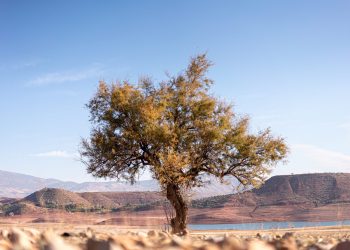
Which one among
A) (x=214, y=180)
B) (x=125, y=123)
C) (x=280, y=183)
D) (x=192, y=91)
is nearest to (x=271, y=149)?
(x=214, y=180)

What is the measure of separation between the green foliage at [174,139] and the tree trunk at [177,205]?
0.44m

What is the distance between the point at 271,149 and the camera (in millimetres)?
25016

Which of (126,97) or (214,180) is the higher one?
(126,97)

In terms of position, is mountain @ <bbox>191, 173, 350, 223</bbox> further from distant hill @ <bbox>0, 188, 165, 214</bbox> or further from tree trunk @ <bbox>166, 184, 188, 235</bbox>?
tree trunk @ <bbox>166, 184, 188, 235</bbox>

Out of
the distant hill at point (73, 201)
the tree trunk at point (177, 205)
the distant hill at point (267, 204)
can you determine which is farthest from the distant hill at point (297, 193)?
the tree trunk at point (177, 205)

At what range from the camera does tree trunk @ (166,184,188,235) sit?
25031 millimetres

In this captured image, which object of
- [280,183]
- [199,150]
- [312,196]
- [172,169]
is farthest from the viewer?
[280,183]

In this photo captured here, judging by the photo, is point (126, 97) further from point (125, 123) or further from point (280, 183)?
point (280, 183)

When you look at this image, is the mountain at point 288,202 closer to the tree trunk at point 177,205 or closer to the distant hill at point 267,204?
the distant hill at point 267,204

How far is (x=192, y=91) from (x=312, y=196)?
119m

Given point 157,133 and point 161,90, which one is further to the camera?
point 161,90

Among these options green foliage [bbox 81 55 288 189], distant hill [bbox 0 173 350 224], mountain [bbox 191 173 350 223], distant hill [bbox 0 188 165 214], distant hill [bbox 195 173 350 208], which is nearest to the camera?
green foliage [bbox 81 55 288 189]

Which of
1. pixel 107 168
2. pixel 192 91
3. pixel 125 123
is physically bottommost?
Result: pixel 107 168

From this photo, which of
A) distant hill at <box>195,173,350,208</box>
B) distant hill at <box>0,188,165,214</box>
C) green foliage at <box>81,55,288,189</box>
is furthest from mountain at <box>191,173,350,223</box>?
green foliage at <box>81,55,288,189</box>
